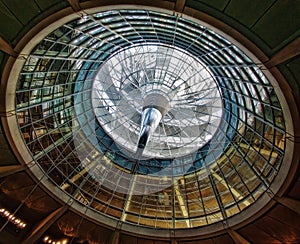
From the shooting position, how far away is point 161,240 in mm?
19781

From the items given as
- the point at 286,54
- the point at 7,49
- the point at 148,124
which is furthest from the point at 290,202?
the point at 7,49

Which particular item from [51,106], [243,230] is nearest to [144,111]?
[51,106]

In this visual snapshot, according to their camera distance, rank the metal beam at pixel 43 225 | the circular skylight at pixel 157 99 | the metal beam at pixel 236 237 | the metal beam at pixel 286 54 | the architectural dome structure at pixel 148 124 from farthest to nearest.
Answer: the circular skylight at pixel 157 99 < the metal beam at pixel 43 225 < the metal beam at pixel 236 237 < the architectural dome structure at pixel 148 124 < the metal beam at pixel 286 54

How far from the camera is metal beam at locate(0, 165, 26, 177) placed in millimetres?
16953

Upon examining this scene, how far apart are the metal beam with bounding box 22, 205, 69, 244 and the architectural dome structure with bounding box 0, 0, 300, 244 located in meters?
0.10

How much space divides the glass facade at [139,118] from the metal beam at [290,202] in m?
1.23

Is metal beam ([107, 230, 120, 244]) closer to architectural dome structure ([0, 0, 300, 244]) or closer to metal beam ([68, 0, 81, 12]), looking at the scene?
architectural dome structure ([0, 0, 300, 244])

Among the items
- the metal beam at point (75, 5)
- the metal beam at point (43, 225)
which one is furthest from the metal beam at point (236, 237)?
the metal beam at point (75, 5)

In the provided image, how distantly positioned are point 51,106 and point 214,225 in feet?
52.9

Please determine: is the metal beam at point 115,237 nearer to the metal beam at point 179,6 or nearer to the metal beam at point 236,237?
the metal beam at point 236,237

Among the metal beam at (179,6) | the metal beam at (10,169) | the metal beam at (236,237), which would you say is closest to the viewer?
the metal beam at (179,6)

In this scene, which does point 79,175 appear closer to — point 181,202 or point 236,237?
point 181,202

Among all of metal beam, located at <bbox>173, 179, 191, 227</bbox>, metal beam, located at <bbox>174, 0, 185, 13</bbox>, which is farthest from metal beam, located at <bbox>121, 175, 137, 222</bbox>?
metal beam, located at <bbox>174, 0, 185, 13</bbox>

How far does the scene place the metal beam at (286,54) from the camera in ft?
31.7
